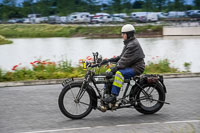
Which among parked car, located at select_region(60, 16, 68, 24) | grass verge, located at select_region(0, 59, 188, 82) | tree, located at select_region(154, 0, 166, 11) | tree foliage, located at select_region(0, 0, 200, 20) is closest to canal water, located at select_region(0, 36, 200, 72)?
grass verge, located at select_region(0, 59, 188, 82)

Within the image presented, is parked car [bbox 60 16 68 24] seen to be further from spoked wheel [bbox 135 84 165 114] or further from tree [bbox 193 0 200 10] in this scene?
spoked wheel [bbox 135 84 165 114]

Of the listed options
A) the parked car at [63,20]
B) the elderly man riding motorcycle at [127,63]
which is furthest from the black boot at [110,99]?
the parked car at [63,20]

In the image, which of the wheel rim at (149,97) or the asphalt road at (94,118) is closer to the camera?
the asphalt road at (94,118)

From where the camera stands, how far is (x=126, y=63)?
692 centimetres

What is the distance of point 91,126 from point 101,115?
882mm

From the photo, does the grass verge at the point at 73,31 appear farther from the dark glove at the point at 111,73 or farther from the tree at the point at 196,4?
the dark glove at the point at 111,73

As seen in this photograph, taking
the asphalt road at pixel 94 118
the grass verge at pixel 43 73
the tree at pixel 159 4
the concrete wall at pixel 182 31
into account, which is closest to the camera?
the asphalt road at pixel 94 118

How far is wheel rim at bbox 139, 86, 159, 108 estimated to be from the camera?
7.29 meters

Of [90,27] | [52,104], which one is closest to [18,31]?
[90,27]

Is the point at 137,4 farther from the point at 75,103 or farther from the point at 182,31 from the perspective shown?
the point at 75,103

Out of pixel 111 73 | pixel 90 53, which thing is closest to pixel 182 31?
pixel 90 53

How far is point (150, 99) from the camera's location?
7.33 m

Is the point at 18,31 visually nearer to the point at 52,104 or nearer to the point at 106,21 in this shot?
the point at 106,21

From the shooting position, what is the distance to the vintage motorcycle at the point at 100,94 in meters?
6.90
